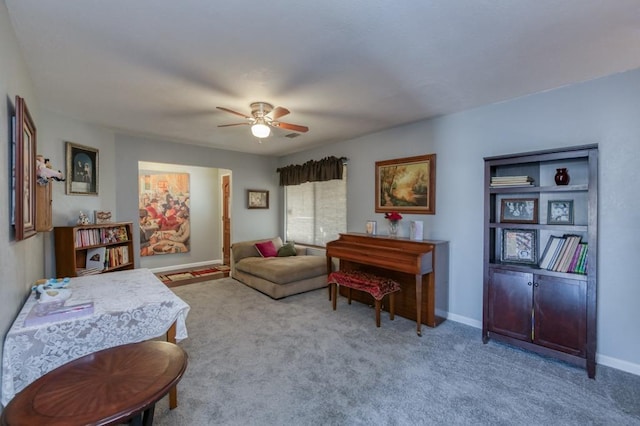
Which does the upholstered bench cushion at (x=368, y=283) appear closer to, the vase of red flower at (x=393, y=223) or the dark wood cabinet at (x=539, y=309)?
the vase of red flower at (x=393, y=223)

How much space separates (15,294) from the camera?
1.68 meters

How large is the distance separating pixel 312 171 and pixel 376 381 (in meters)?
3.64

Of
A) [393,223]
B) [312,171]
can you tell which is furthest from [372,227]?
[312,171]

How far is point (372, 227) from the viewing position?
13.8ft

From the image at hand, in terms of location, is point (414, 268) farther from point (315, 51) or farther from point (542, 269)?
point (315, 51)

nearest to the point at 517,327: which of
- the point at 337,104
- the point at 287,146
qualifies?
the point at 337,104

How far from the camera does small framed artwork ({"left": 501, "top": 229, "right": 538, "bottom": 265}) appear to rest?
2.76 m

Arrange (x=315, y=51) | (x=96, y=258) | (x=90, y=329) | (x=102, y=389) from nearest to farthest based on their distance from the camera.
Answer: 1. (x=102, y=389)
2. (x=90, y=329)
3. (x=315, y=51)
4. (x=96, y=258)

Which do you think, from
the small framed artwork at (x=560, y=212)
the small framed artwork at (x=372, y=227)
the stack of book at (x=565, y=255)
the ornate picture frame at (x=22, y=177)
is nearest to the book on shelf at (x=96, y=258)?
the ornate picture frame at (x=22, y=177)

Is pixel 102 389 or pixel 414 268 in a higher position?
pixel 414 268

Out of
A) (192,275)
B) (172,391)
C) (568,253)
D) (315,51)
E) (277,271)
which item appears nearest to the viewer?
(172,391)

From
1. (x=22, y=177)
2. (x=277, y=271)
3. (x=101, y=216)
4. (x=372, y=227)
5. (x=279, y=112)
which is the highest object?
(x=279, y=112)

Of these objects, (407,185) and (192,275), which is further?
(192,275)

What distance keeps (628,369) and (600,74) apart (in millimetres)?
2422
